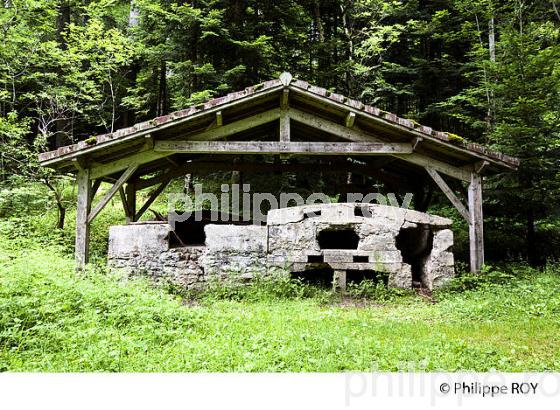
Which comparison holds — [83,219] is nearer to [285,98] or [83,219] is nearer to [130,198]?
[130,198]

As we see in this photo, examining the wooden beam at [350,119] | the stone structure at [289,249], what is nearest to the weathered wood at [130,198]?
the stone structure at [289,249]

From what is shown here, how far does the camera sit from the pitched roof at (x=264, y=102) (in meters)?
7.32

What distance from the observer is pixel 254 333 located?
4688 mm

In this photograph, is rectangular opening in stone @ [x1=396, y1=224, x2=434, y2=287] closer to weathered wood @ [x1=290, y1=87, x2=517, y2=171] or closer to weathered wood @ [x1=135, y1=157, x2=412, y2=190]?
weathered wood @ [x1=290, y1=87, x2=517, y2=171]

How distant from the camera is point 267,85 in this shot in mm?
7434

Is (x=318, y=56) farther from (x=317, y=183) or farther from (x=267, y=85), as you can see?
(x=267, y=85)

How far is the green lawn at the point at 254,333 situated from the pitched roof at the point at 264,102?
7.82 ft

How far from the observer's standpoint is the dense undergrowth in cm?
376

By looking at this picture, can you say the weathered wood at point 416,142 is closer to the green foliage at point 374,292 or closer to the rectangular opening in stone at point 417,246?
the rectangular opening in stone at point 417,246

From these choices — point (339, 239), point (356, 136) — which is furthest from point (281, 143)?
point (339, 239)

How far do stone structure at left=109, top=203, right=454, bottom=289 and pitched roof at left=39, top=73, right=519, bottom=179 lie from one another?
5.14 ft

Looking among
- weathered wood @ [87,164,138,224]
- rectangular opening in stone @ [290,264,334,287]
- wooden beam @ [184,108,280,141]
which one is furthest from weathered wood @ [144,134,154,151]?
rectangular opening in stone @ [290,264,334,287]

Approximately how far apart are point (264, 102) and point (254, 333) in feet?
17.4

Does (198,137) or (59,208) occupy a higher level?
(198,137)
